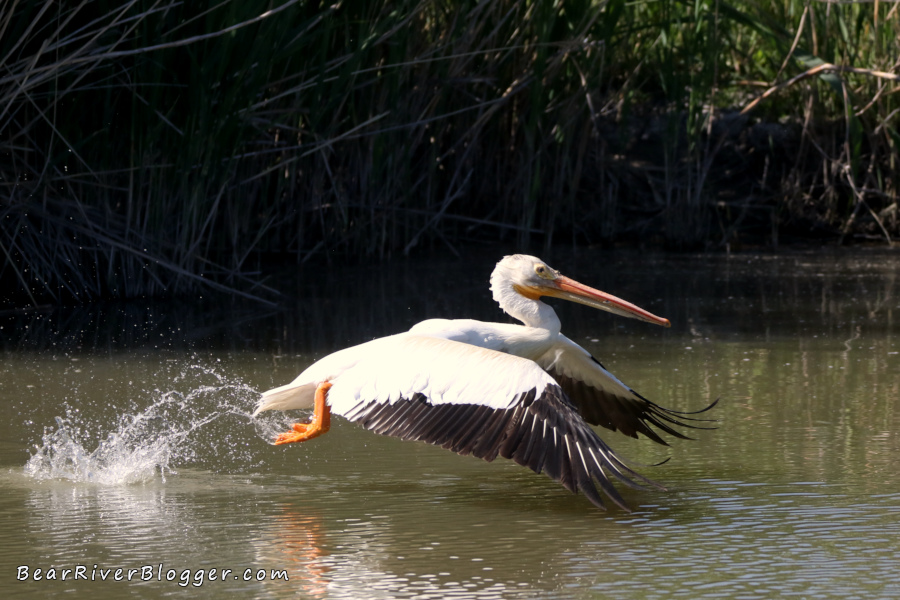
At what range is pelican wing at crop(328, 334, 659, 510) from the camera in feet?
10.6

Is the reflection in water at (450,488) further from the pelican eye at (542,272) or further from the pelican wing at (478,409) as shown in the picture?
the pelican eye at (542,272)

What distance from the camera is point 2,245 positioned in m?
6.60

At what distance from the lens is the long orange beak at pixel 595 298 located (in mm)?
4211

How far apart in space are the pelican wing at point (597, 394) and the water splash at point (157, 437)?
3.48ft

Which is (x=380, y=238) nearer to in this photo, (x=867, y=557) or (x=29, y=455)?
(x=29, y=455)

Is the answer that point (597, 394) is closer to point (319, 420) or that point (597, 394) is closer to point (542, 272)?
point (542, 272)

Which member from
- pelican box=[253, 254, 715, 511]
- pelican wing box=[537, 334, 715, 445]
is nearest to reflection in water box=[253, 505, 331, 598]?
pelican box=[253, 254, 715, 511]

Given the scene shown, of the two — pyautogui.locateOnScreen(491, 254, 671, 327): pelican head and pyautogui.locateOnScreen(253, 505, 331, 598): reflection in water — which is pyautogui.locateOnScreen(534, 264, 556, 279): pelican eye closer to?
pyautogui.locateOnScreen(491, 254, 671, 327): pelican head

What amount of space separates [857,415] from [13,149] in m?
4.65

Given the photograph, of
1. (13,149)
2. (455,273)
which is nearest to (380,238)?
(455,273)

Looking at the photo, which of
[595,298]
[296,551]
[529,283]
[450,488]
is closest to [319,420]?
[450,488]

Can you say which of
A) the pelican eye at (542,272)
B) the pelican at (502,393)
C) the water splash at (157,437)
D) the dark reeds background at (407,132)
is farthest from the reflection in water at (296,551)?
the dark reeds background at (407,132)

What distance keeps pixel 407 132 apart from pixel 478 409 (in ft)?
18.2

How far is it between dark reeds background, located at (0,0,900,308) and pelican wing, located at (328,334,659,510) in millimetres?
2597
